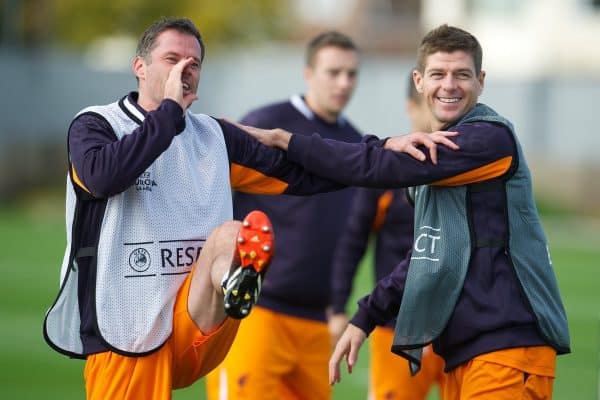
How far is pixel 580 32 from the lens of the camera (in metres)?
34.2

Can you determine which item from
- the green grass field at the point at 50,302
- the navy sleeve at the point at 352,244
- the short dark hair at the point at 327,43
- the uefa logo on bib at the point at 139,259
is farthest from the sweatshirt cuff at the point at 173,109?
the green grass field at the point at 50,302

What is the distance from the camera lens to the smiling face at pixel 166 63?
515 centimetres

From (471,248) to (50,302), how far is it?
9990mm

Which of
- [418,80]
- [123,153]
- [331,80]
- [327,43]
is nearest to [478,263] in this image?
[418,80]

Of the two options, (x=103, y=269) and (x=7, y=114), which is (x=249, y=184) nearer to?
(x=103, y=269)

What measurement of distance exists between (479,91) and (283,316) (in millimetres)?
2650

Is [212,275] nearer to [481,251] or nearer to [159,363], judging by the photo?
[159,363]

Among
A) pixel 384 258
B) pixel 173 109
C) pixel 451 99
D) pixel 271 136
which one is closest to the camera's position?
pixel 173 109

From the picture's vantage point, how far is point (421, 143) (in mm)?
5070

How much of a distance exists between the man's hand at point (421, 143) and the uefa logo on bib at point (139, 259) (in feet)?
3.70

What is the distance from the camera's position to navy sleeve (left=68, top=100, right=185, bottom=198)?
4.81 metres

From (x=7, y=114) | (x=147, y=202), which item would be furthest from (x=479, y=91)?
(x=7, y=114)

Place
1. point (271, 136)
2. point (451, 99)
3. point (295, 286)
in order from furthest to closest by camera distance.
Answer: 1. point (295, 286)
2. point (271, 136)
3. point (451, 99)

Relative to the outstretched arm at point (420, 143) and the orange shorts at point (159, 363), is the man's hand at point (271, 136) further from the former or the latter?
the orange shorts at point (159, 363)
